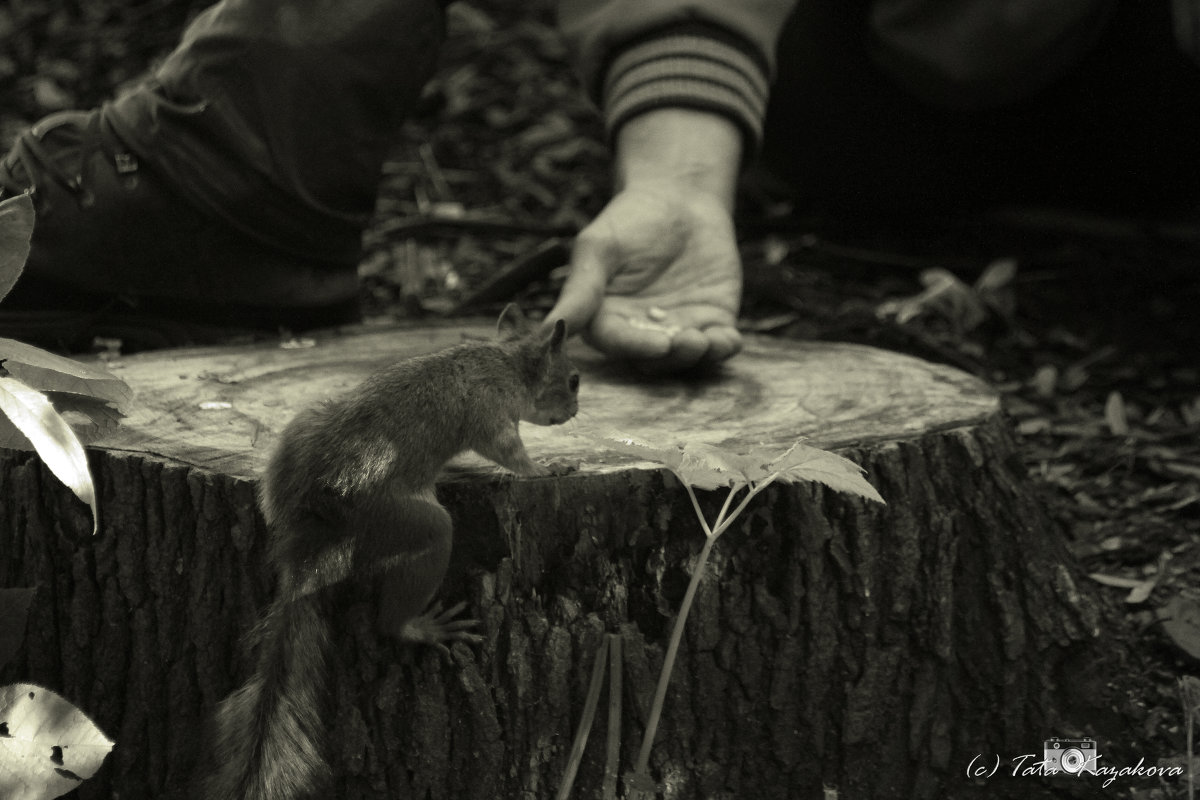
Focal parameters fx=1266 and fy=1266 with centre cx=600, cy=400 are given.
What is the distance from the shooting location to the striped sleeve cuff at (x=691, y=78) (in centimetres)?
297

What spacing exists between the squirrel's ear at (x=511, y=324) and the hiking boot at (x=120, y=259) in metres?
0.82

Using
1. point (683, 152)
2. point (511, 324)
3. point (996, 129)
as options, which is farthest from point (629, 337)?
point (996, 129)

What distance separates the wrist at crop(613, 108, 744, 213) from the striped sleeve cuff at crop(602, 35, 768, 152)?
0.03 m

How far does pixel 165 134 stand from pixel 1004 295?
8.27ft

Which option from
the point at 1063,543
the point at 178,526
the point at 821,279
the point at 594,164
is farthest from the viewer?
the point at 594,164

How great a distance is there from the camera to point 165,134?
2.71 metres

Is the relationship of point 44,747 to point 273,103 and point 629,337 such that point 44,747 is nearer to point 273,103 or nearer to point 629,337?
point 629,337

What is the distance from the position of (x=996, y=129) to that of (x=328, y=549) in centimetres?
291

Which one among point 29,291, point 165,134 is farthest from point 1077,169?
point 29,291

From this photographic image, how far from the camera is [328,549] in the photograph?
1.74 metres

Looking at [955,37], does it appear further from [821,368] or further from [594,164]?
[594,164]

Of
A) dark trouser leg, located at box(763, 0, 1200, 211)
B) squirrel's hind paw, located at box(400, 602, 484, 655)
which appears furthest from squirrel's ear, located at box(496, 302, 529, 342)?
dark trouser leg, located at box(763, 0, 1200, 211)

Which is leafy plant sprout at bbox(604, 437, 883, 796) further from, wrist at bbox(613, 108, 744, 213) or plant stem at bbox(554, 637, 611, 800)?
wrist at bbox(613, 108, 744, 213)

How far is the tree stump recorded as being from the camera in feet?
6.13
